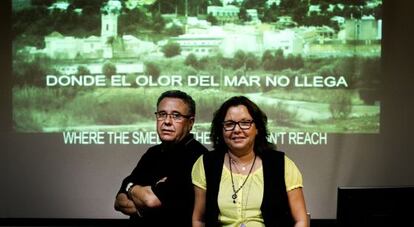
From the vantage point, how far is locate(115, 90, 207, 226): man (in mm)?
2238

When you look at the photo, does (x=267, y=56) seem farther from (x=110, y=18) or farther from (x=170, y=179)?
(x=170, y=179)

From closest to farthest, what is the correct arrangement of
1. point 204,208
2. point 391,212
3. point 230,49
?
point 391,212 → point 204,208 → point 230,49

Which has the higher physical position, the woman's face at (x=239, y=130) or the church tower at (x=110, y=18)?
the church tower at (x=110, y=18)

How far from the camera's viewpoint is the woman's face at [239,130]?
2.24 metres

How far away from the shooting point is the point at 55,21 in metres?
4.57

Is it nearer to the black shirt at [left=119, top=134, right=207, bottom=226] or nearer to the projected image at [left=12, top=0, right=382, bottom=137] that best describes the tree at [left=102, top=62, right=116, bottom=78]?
the projected image at [left=12, top=0, right=382, bottom=137]

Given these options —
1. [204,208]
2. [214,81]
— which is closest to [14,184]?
[214,81]

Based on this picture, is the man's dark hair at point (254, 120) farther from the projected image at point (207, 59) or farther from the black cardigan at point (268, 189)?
the projected image at point (207, 59)

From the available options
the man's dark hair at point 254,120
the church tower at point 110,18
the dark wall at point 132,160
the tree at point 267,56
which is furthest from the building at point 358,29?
the man's dark hair at point 254,120

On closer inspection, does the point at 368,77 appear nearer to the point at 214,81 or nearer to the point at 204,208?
the point at 214,81

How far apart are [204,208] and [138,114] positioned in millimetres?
2390

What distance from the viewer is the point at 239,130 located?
7.33 ft

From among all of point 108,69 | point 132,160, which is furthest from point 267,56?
point 132,160

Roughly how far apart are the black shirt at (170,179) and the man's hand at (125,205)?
32 mm
